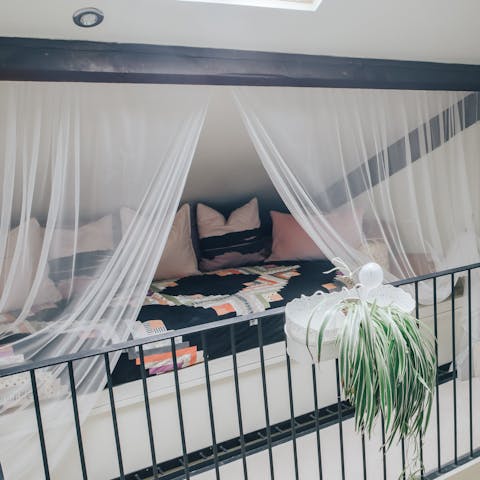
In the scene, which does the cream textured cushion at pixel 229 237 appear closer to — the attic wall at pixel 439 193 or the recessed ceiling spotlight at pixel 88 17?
the attic wall at pixel 439 193

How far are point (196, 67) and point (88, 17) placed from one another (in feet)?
1.52

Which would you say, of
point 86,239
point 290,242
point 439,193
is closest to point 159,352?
point 86,239

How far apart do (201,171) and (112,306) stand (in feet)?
5.47

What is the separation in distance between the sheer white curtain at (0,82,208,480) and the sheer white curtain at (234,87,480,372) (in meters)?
0.50

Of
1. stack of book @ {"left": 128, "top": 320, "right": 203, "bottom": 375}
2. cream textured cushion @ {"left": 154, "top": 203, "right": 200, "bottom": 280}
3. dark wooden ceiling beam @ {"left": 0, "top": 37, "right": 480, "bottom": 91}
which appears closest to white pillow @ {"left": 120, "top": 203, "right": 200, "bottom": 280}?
cream textured cushion @ {"left": 154, "top": 203, "right": 200, "bottom": 280}

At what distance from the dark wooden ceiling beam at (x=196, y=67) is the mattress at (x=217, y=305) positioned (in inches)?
48.2

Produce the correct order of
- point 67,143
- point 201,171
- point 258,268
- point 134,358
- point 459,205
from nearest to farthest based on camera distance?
point 67,143 → point 134,358 → point 459,205 → point 201,171 → point 258,268

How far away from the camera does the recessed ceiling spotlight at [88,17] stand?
4.47 feet

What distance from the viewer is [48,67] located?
1492 millimetres

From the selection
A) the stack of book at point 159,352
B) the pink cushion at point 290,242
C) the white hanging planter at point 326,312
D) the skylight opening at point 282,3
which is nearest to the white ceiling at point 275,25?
the skylight opening at point 282,3

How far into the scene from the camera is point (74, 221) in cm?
169

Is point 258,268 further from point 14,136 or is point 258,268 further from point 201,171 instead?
point 14,136

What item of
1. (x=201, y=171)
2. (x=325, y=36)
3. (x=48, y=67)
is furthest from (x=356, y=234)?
(x=48, y=67)

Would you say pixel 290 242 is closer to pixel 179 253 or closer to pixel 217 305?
pixel 179 253
